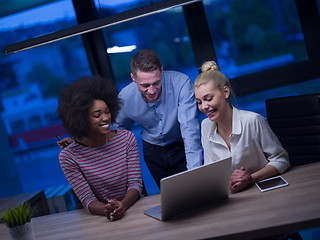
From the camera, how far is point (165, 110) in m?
2.77

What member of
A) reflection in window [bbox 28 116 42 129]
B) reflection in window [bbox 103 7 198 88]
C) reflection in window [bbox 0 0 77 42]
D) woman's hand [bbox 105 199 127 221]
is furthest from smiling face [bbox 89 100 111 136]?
reflection in window [bbox 28 116 42 129]

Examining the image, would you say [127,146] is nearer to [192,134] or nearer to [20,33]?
[192,134]

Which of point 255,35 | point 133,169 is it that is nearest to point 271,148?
point 133,169

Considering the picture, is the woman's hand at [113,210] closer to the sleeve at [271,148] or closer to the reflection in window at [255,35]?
the sleeve at [271,148]

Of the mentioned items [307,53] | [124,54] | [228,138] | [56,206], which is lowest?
[56,206]

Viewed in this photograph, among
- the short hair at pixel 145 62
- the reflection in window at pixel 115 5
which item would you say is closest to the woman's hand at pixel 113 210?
the short hair at pixel 145 62

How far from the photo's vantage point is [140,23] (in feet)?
12.3

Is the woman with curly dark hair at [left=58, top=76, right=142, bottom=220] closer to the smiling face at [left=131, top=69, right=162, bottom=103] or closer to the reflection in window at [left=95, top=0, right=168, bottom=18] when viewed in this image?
the smiling face at [left=131, top=69, right=162, bottom=103]

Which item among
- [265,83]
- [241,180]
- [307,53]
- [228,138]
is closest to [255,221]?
[241,180]

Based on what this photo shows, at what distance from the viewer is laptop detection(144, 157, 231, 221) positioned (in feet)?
5.38

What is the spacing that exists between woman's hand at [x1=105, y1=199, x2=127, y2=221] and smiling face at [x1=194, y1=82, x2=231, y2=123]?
685 millimetres

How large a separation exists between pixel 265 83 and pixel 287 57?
0.33 meters

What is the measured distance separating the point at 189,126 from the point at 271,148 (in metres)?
0.63

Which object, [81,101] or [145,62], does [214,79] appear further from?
[81,101]
